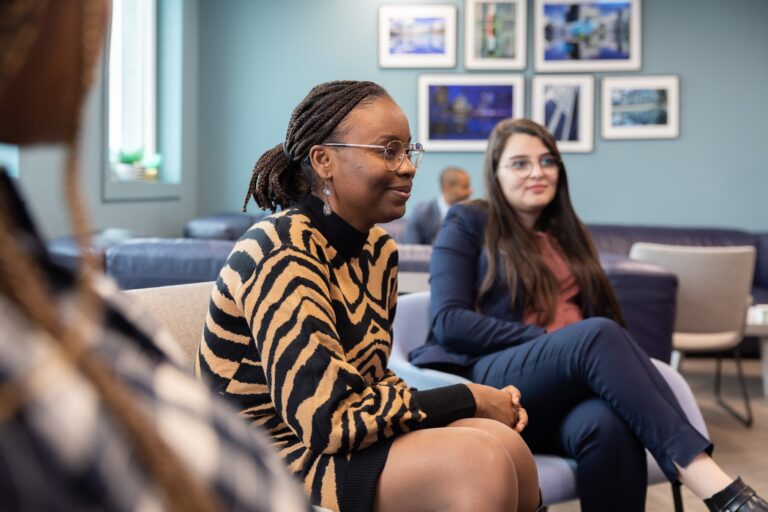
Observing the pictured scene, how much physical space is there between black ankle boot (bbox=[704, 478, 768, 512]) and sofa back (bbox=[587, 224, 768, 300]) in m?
5.08

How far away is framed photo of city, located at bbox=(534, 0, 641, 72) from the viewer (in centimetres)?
732

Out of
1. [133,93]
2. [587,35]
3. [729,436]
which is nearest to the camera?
[729,436]

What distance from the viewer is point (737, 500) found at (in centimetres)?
199

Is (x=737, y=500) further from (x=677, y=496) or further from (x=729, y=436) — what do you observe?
(x=729, y=436)

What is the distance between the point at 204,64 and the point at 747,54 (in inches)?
175

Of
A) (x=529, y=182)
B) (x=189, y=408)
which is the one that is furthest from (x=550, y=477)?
(x=189, y=408)

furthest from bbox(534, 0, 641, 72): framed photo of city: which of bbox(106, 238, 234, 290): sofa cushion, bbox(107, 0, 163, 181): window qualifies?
bbox(106, 238, 234, 290): sofa cushion

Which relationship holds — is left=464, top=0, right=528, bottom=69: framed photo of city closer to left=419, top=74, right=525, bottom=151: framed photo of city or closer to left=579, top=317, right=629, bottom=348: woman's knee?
left=419, top=74, right=525, bottom=151: framed photo of city

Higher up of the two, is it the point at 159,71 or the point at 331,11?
the point at 331,11

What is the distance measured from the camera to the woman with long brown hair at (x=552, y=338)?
2062mm

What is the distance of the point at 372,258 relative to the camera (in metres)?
1.87

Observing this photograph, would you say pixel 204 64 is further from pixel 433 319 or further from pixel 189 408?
pixel 189 408

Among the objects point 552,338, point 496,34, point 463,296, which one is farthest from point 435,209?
point 552,338

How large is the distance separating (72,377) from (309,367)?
986 millimetres
